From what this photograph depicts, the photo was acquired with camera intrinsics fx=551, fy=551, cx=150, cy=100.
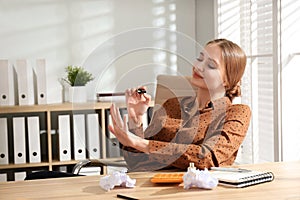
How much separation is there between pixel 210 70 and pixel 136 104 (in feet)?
1.11

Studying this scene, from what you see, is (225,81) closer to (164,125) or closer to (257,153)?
(164,125)

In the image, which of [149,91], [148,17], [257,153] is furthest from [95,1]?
[149,91]

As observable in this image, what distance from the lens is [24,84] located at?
371 centimetres

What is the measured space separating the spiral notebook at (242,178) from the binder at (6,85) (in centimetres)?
231

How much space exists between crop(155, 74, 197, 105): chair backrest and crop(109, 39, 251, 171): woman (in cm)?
3

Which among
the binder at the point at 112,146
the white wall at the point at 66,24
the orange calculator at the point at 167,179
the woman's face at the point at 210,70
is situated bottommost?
the orange calculator at the point at 167,179

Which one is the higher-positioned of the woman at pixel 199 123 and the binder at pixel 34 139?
the woman at pixel 199 123

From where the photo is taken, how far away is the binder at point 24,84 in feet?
12.1

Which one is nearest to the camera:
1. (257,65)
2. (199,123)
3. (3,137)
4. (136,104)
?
(136,104)

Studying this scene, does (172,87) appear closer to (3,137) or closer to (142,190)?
(142,190)

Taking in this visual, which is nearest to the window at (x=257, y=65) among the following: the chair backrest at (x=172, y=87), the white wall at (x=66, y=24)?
the white wall at (x=66, y=24)

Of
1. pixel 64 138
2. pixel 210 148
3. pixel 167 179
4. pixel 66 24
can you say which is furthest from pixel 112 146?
pixel 66 24

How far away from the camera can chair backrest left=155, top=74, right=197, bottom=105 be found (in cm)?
195

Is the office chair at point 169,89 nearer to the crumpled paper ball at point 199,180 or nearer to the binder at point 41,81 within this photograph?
the crumpled paper ball at point 199,180
